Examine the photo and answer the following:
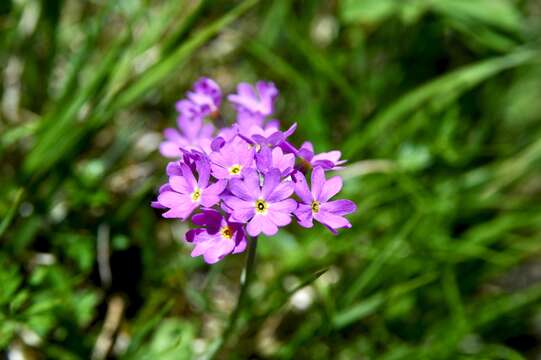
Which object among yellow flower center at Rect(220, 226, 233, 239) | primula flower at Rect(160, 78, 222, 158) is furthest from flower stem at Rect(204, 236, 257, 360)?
primula flower at Rect(160, 78, 222, 158)

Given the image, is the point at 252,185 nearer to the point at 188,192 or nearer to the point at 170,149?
the point at 188,192

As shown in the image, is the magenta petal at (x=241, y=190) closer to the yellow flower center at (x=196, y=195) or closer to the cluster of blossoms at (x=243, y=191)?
the cluster of blossoms at (x=243, y=191)

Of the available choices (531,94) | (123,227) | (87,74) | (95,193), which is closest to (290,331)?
(123,227)

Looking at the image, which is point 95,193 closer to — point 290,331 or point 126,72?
point 126,72

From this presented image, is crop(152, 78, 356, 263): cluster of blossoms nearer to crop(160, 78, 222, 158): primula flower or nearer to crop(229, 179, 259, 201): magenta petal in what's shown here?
crop(229, 179, 259, 201): magenta petal

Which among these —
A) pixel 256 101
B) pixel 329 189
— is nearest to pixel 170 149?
pixel 256 101

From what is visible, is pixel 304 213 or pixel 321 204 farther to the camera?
pixel 321 204

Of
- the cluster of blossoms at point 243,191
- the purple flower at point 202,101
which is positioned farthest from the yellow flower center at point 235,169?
the purple flower at point 202,101
